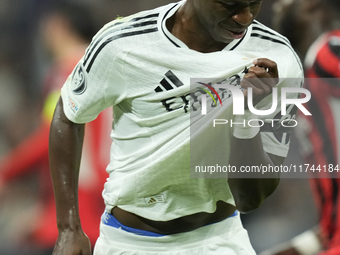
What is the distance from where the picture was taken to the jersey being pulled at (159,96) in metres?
1.10

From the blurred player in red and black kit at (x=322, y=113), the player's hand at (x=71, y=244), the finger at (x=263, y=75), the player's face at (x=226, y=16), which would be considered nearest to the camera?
the finger at (x=263, y=75)

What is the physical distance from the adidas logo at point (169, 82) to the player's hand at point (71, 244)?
39cm

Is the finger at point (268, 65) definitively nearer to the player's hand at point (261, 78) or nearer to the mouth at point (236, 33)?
the player's hand at point (261, 78)

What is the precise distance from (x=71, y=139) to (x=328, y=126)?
4.00 ft

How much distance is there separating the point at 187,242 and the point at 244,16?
53 cm

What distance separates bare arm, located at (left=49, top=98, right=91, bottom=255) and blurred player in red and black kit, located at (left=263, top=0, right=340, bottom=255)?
1076 mm

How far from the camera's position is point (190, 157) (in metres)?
1.10

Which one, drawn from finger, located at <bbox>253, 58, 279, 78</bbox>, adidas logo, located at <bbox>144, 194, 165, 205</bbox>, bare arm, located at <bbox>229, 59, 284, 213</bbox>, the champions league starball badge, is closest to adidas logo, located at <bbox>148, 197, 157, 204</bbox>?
adidas logo, located at <bbox>144, 194, 165, 205</bbox>

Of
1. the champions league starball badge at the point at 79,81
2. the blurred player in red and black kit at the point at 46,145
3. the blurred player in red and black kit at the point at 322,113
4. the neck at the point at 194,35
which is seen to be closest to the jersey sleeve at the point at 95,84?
the champions league starball badge at the point at 79,81

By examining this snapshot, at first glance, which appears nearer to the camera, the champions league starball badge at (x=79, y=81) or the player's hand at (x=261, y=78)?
the player's hand at (x=261, y=78)

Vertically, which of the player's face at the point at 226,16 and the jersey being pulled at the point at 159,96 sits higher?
the player's face at the point at 226,16

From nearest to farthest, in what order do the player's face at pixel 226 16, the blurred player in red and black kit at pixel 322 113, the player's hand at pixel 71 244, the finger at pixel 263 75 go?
the finger at pixel 263 75, the player's face at pixel 226 16, the player's hand at pixel 71 244, the blurred player in red and black kit at pixel 322 113

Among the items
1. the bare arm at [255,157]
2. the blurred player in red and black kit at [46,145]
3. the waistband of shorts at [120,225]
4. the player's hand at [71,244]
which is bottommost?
the blurred player in red and black kit at [46,145]

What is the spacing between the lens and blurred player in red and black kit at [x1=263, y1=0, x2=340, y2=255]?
2.00 metres
